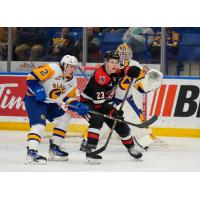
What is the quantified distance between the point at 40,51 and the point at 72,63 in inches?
111

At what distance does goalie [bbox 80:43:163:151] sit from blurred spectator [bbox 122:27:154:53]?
3.59ft

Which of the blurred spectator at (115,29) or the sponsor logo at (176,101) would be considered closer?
the sponsor logo at (176,101)

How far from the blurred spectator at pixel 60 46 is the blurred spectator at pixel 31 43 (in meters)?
0.10

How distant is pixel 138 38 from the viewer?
363 inches

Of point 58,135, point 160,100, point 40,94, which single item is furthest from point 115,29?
point 40,94

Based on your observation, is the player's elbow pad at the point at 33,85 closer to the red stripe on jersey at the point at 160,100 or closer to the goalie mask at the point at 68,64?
the goalie mask at the point at 68,64

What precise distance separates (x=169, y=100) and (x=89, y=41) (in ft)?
3.79

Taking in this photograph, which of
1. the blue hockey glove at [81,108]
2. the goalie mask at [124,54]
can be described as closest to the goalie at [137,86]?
the goalie mask at [124,54]

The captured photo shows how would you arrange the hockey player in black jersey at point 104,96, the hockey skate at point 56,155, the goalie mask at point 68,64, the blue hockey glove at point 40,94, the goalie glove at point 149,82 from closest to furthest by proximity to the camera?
the blue hockey glove at point 40,94 < the goalie mask at point 68,64 < the hockey player in black jersey at point 104,96 < the hockey skate at point 56,155 < the goalie glove at point 149,82

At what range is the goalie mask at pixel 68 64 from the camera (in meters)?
6.70

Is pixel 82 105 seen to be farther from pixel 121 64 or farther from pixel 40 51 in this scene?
pixel 40 51

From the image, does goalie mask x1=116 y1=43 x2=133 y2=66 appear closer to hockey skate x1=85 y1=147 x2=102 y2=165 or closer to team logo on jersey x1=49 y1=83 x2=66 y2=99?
team logo on jersey x1=49 y1=83 x2=66 y2=99

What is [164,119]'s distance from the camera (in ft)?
28.9
